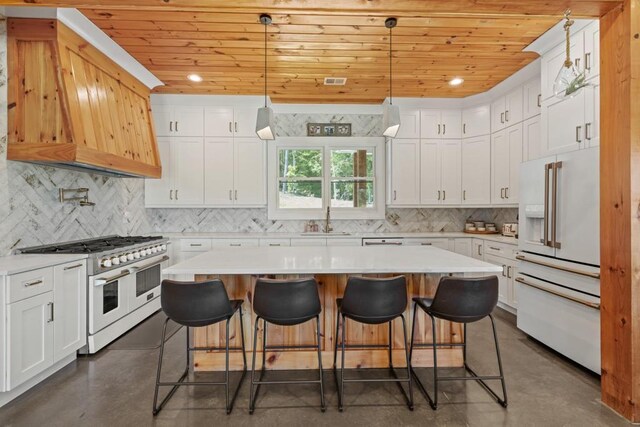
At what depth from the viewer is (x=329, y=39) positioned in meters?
2.88

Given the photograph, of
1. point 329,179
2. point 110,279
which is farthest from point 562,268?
point 110,279

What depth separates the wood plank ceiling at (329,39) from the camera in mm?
1945

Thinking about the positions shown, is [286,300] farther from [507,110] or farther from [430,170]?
[507,110]

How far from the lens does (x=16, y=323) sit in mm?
1979

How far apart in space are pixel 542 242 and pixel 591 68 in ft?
4.93

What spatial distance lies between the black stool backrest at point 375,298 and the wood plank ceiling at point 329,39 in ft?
5.67

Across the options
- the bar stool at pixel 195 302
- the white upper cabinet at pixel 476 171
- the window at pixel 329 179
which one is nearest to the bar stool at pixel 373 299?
the bar stool at pixel 195 302

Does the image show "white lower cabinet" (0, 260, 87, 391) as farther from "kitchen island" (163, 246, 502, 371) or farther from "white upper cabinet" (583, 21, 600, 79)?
"white upper cabinet" (583, 21, 600, 79)

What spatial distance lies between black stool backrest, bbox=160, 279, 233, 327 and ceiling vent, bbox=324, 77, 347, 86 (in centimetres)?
288

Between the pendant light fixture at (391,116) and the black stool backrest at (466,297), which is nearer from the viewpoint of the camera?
the black stool backrest at (466,297)

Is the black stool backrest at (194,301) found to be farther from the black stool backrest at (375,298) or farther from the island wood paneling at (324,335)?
the black stool backrest at (375,298)

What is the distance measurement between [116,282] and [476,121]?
490 centimetres

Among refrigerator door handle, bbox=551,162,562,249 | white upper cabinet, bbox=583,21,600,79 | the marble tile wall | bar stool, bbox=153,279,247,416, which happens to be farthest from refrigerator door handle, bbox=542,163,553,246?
bar stool, bbox=153,279,247,416

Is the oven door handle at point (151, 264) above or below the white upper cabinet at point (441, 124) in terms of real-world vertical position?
below
